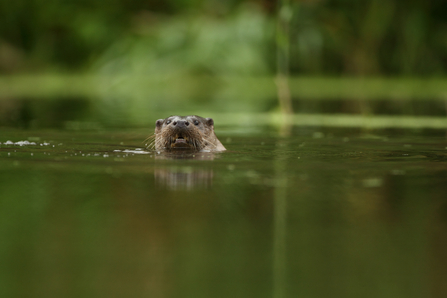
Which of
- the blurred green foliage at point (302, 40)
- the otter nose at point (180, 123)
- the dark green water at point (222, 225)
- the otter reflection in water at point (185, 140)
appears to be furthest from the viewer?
the blurred green foliage at point (302, 40)

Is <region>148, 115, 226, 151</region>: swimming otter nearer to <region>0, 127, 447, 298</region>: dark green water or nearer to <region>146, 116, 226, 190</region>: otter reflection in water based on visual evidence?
<region>146, 116, 226, 190</region>: otter reflection in water

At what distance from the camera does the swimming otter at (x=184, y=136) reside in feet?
19.7

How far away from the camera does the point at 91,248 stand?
109 inches

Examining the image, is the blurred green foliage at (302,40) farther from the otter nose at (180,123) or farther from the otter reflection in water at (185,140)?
the otter nose at (180,123)

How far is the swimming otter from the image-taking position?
601cm

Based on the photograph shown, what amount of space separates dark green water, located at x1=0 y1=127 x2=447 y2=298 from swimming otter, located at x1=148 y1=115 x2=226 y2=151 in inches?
18.6

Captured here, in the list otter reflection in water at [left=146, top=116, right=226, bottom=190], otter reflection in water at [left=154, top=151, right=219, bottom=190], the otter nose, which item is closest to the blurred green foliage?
otter reflection in water at [left=146, top=116, right=226, bottom=190]

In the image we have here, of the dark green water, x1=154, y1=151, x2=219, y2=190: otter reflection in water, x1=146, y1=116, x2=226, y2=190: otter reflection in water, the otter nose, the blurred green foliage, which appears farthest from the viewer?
the blurred green foliage

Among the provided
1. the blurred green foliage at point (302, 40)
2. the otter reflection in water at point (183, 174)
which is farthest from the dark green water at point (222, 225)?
the blurred green foliage at point (302, 40)

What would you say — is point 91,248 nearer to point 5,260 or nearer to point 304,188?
point 5,260

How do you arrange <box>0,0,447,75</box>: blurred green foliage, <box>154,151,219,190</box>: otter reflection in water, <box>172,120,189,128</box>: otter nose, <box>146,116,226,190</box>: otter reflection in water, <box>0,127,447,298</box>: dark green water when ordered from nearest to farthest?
<box>0,127,447,298</box>: dark green water
<box>154,151,219,190</box>: otter reflection in water
<box>146,116,226,190</box>: otter reflection in water
<box>172,120,189,128</box>: otter nose
<box>0,0,447,75</box>: blurred green foliage

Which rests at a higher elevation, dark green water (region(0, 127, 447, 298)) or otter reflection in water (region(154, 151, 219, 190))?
otter reflection in water (region(154, 151, 219, 190))

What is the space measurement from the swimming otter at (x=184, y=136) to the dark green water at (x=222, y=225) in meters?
0.47

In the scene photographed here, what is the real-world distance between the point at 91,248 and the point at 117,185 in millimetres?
1391
